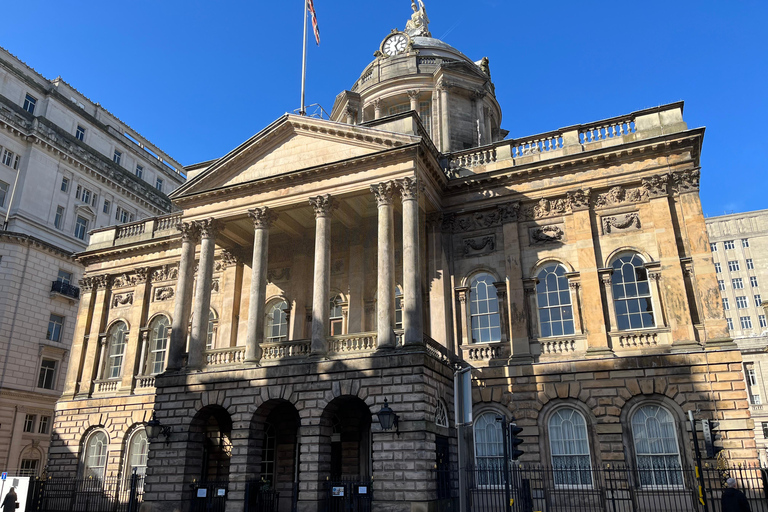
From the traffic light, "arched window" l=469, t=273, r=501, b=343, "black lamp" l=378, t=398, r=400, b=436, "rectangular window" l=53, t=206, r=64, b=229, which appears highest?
"rectangular window" l=53, t=206, r=64, b=229

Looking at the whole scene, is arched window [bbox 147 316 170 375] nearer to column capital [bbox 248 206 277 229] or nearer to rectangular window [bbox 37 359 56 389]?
column capital [bbox 248 206 277 229]

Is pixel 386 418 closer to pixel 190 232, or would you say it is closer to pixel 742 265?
pixel 190 232

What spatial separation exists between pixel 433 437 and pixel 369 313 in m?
7.08

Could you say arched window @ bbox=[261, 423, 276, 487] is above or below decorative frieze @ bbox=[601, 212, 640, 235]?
below

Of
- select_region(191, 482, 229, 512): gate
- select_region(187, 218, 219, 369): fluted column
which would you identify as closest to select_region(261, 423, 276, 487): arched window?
select_region(191, 482, 229, 512): gate

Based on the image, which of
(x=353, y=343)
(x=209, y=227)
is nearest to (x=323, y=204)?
(x=209, y=227)

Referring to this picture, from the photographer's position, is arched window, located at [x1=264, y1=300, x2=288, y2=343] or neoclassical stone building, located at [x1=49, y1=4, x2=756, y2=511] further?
arched window, located at [x1=264, y1=300, x2=288, y2=343]

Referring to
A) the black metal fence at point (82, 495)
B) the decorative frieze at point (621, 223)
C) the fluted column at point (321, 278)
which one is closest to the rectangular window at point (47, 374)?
the black metal fence at point (82, 495)

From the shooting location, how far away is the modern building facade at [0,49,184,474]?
115 ft

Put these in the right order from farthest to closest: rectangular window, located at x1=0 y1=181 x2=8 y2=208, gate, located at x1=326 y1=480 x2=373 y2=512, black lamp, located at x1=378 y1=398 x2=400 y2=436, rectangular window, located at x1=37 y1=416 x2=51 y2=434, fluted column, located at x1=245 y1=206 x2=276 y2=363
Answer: rectangular window, located at x1=0 y1=181 x2=8 y2=208
rectangular window, located at x1=37 y1=416 x2=51 y2=434
fluted column, located at x1=245 y1=206 x2=276 y2=363
gate, located at x1=326 y1=480 x2=373 y2=512
black lamp, located at x1=378 y1=398 x2=400 y2=436

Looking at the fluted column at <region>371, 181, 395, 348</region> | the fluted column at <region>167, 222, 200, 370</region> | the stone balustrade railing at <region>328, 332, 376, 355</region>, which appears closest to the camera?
A: the fluted column at <region>371, 181, 395, 348</region>

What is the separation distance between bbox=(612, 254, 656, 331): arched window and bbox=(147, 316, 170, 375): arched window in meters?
20.4

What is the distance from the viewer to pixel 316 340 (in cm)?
2092

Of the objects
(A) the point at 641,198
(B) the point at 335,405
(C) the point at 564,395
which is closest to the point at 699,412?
(C) the point at 564,395
